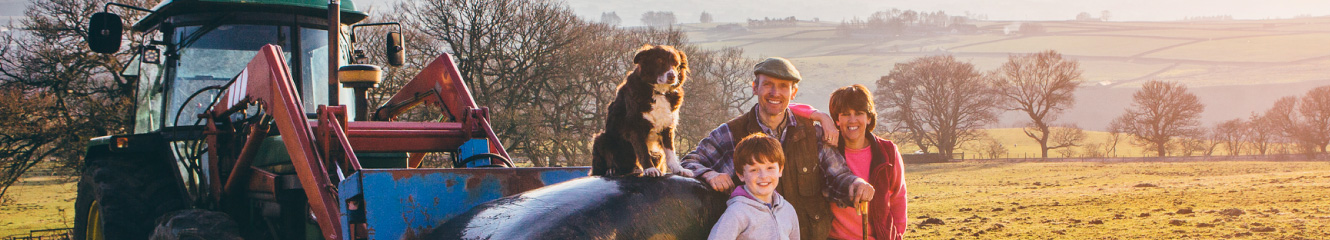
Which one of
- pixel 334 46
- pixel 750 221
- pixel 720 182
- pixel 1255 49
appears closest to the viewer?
pixel 750 221

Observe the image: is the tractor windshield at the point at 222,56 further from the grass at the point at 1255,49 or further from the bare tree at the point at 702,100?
the grass at the point at 1255,49

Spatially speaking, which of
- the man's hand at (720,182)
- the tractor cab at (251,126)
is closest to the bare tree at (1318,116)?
the tractor cab at (251,126)

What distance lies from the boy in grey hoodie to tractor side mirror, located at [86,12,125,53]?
5816mm

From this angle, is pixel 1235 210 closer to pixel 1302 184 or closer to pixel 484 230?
pixel 1302 184

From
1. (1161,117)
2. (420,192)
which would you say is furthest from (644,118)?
(1161,117)

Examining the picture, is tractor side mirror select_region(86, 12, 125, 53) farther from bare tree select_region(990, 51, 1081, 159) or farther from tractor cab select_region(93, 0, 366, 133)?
bare tree select_region(990, 51, 1081, 159)

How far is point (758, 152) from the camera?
3.87m

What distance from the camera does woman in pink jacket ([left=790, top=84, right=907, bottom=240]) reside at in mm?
4742

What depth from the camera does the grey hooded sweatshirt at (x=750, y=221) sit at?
3.79 m

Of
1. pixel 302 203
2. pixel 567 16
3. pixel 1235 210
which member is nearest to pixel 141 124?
pixel 302 203

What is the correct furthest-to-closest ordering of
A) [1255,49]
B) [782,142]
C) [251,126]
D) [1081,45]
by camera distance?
[1081,45]
[1255,49]
[251,126]
[782,142]

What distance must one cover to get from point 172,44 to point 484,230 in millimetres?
6084

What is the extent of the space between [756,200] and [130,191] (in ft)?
20.9

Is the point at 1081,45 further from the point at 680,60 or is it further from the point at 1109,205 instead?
the point at 680,60
